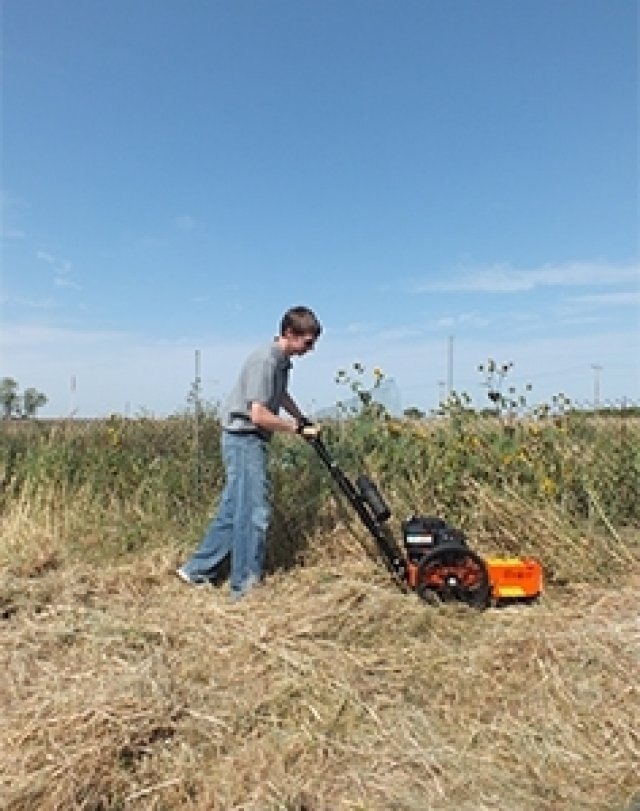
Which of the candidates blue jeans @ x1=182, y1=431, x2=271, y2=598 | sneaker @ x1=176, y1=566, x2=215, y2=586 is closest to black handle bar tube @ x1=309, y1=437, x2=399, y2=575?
blue jeans @ x1=182, y1=431, x2=271, y2=598

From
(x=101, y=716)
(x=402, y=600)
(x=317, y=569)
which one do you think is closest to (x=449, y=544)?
(x=402, y=600)

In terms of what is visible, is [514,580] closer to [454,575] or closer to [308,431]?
[454,575]

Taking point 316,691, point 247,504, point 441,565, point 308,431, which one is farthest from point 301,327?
point 316,691

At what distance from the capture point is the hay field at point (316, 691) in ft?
7.68

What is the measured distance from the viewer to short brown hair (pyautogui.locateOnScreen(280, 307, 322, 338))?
4.29 meters

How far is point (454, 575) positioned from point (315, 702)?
54.1 inches

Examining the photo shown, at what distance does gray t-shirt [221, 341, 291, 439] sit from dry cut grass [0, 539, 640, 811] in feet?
3.32

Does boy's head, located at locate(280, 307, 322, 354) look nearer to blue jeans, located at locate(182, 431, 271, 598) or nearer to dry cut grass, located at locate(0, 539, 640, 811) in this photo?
blue jeans, located at locate(182, 431, 271, 598)

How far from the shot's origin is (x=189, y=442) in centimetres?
586

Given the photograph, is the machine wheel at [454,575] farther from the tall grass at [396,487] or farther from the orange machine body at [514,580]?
the tall grass at [396,487]

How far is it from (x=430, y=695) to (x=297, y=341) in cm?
212

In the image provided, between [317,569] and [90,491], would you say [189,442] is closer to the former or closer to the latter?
[90,491]

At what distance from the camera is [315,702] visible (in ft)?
9.30

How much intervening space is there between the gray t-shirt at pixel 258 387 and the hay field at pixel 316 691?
3.23 feet
